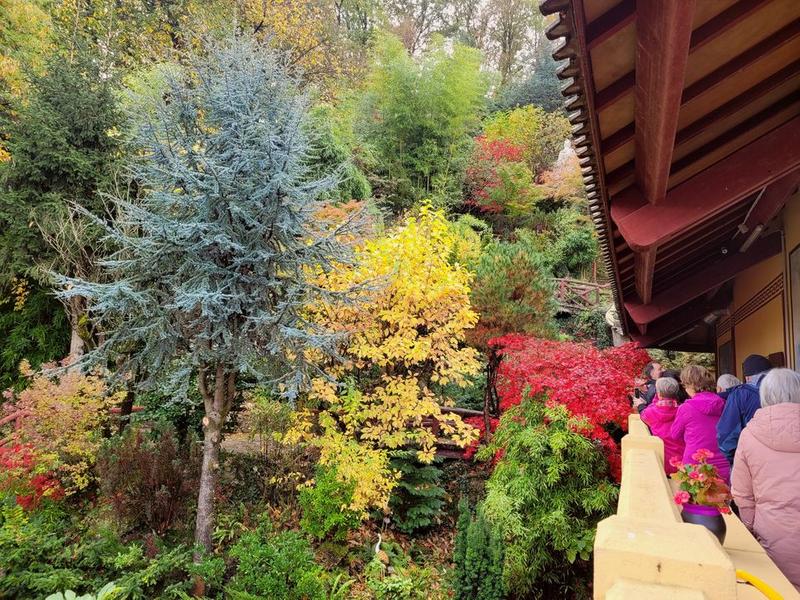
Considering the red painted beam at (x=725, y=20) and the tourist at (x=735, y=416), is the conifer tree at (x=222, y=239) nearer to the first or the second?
the tourist at (x=735, y=416)

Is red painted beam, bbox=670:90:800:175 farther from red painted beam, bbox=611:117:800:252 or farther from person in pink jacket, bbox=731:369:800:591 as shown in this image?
person in pink jacket, bbox=731:369:800:591

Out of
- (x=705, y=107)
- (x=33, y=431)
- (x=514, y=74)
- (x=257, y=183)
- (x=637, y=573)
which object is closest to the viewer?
(x=637, y=573)

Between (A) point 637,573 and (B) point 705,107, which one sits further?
(B) point 705,107

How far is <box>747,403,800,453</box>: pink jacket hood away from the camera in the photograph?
6.46 ft

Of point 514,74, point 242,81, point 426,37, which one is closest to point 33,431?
point 242,81

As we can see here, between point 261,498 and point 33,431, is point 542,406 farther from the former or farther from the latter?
point 33,431

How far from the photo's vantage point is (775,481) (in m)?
1.99

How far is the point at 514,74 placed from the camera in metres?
26.0

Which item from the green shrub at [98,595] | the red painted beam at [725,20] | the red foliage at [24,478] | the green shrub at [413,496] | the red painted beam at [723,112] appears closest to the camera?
the red painted beam at [725,20]

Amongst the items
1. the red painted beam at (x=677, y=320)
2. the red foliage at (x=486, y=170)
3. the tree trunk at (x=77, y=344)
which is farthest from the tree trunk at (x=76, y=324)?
the red foliage at (x=486, y=170)

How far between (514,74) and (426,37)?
17.4 feet

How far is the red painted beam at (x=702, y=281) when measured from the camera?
200 inches

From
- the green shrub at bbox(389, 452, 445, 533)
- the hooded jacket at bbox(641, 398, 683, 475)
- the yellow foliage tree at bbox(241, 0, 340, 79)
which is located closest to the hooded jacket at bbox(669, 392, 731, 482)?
the hooded jacket at bbox(641, 398, 683, 475)

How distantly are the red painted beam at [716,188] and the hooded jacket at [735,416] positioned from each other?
1.16 meters
